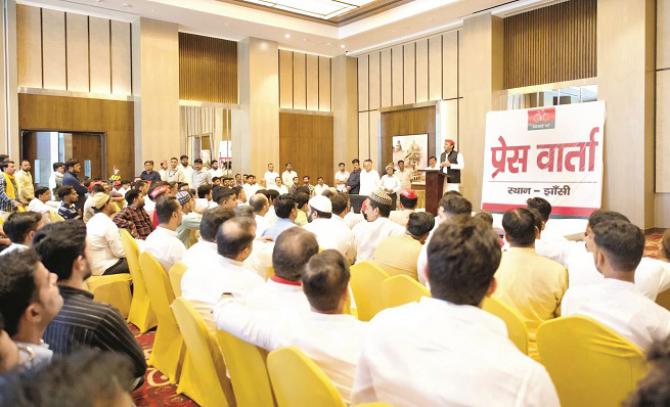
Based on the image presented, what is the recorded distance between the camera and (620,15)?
9.14m

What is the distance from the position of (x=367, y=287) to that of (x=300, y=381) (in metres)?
1.67

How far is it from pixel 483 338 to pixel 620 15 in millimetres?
9899

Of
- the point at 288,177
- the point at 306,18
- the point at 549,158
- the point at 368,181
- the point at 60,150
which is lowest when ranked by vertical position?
the point at 368,181

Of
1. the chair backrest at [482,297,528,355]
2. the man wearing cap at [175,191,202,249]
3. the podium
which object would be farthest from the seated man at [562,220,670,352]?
the podium

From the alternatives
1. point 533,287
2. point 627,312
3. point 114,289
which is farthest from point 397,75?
point 627,312

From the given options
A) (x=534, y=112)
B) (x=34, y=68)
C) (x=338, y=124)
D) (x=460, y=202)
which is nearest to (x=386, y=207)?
(x=460, y=202)

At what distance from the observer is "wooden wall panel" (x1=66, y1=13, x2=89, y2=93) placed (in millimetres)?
11273

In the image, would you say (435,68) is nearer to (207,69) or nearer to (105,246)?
(207,69)

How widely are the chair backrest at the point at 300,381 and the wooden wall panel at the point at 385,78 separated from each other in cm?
1311

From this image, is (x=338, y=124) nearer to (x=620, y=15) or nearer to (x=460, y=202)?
(x=620, y=15)

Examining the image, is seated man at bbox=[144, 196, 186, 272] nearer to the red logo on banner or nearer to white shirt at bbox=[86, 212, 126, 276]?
white shirt at bbox=[86, 212, 126, 276]

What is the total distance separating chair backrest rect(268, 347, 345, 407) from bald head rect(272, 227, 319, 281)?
2.01ft

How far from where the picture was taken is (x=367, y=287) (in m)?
3.09

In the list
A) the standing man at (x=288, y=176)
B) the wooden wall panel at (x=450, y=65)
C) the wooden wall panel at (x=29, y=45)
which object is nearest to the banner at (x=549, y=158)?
the wooden wall panel at (x=450, y=65)
